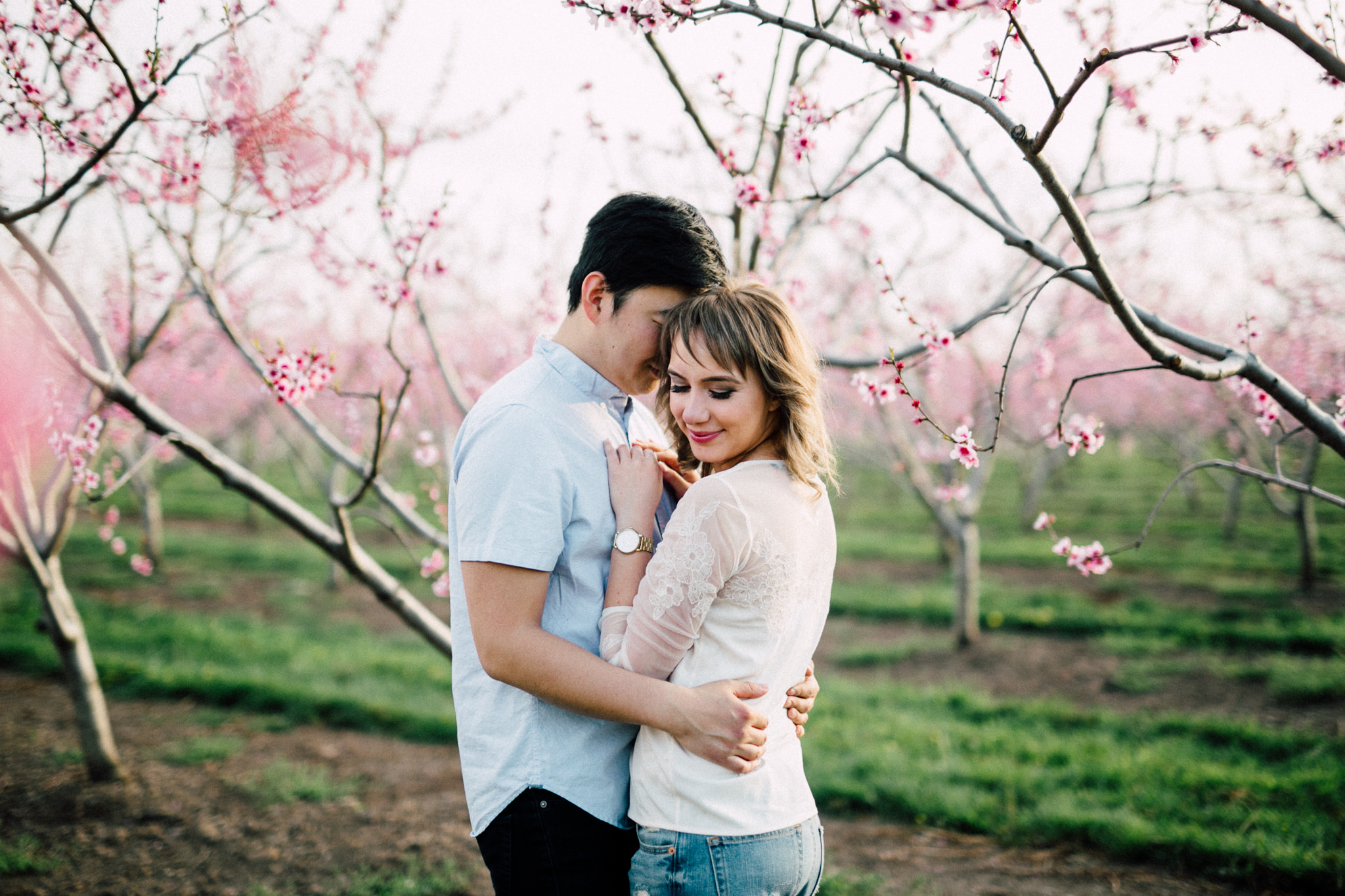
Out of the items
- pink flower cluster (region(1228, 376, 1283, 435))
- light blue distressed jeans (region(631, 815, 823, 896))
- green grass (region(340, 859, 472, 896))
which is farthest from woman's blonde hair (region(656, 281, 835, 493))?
green grass (region(340, 859, 472, 896))

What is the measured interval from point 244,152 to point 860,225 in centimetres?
530

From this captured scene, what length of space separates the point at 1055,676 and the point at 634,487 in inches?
256

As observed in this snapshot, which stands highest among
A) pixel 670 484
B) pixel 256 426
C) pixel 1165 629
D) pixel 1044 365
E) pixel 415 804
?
pixel 256 426

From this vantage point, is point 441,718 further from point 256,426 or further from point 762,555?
point 256,426

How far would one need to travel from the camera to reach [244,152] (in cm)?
290

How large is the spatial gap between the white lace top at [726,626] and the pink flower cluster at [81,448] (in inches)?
101

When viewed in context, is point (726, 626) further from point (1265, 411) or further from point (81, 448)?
point (81, 448)

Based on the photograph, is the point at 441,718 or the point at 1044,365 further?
the point at 441,718

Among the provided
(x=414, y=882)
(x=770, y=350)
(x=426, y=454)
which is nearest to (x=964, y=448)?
(x=770, y=350)

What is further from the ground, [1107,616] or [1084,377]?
[1084,377]

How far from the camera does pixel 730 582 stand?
60.4 inches

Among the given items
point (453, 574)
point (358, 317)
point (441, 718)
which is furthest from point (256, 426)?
point (453, 574)

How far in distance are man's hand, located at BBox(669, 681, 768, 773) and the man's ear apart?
2.65 feet

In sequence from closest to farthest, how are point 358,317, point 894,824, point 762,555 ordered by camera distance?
point 762,555, point 894,824, point 358,317
